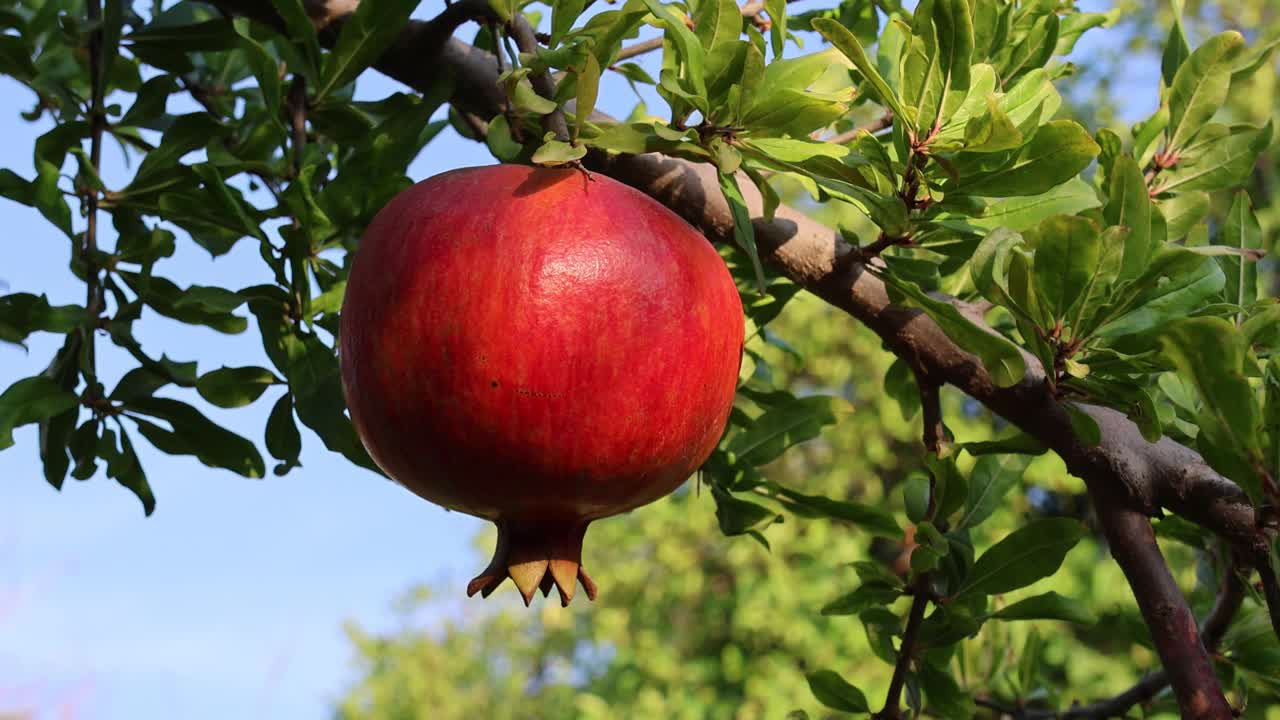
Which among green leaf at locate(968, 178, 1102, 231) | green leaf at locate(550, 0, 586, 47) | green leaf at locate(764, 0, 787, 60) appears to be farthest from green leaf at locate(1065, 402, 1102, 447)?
green leaf at locate(550, 0, 586, 47)

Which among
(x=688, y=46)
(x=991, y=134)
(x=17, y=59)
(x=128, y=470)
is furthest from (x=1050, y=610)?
(x=17, y=59)

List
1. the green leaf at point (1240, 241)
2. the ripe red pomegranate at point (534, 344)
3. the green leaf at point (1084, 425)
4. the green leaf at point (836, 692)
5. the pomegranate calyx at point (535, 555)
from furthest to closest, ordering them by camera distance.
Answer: the green leaf at point (836, 692), the green leaf at point (1240, 241), the green leaf at point (1084, 425), the pomegranate calyx at point (535, 555), the ripe red pomegranate at point (534, 344)

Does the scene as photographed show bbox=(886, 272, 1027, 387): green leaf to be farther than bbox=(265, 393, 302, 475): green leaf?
No

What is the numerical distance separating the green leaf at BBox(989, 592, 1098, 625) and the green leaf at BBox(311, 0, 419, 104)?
790 millimetres

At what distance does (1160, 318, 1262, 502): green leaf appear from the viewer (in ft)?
2.48

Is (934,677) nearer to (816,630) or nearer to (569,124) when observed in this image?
(569,124)

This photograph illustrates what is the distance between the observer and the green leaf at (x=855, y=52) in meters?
0.79

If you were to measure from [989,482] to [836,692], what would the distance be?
27cm

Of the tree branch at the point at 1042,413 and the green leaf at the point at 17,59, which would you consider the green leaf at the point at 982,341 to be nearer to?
the tree branch at the point at 1042,413

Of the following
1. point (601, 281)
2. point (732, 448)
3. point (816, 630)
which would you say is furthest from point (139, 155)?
point (816, 630)

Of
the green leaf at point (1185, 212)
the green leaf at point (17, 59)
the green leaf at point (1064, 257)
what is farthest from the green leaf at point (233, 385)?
the green leaf at point (1185, 212)

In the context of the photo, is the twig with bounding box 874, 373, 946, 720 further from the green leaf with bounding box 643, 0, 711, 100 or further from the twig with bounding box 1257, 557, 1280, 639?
the green leaf with bounding box 643, 0, 711, 100

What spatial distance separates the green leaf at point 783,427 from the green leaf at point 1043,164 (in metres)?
0.42

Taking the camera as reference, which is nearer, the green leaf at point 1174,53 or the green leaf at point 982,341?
the green leaf at point 982,341
